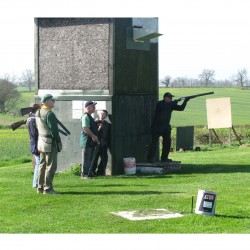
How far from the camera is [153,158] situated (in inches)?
744

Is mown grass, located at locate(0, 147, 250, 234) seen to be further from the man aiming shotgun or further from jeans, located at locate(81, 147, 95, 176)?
the man aiming shotgun

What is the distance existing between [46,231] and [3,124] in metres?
30.6

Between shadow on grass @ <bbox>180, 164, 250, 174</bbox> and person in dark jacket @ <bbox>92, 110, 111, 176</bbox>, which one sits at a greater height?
person in dark jacket @ <bbox>92, 110, 111, 176</bbox>

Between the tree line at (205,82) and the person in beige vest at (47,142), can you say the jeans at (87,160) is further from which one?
the tree line at (205,82)

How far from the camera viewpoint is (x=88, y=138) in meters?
16.7

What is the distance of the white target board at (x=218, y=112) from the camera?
1171 inches

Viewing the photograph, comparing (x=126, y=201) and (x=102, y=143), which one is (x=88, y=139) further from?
(x=126, y=201)

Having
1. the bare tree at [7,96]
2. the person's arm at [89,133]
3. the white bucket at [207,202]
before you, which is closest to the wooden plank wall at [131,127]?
the person's arm at [89,133]

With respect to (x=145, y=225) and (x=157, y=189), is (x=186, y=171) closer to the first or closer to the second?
(x=157, y=189)

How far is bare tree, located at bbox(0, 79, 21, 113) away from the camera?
149ft

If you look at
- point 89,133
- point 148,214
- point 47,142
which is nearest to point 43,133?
point 47,142

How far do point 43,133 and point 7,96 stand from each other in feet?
105

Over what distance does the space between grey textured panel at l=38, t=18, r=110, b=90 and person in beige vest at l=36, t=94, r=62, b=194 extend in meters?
4.13

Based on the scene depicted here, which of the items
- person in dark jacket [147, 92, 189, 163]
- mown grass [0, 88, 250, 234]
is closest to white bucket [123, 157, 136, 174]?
mown grass [0, 88, 250, 234]
